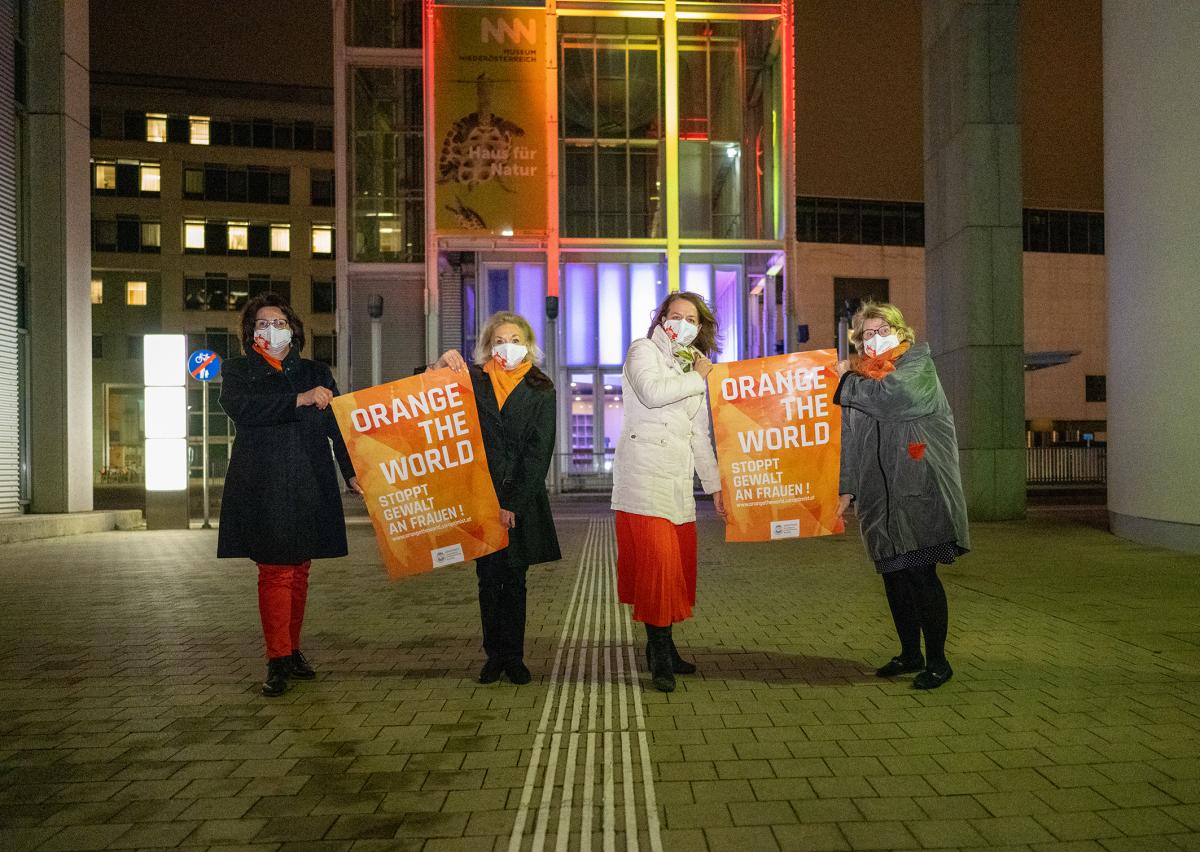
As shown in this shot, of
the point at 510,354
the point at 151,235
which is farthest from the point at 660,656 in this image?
the point at 151,235

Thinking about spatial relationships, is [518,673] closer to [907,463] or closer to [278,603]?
[278,603]

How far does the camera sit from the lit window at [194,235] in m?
53.3

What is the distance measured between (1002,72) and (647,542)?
541 inches

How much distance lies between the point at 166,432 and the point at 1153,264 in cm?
1606

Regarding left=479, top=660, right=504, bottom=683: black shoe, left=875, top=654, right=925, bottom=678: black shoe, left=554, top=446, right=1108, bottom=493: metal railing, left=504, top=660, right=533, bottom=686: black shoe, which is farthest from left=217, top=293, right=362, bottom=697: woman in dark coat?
left=554, top=446, right=1108, bottom=493: metal railing

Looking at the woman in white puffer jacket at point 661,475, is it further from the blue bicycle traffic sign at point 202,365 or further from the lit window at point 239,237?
the lit window at point 239,237

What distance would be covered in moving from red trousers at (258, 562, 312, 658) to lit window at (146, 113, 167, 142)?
2189 inches

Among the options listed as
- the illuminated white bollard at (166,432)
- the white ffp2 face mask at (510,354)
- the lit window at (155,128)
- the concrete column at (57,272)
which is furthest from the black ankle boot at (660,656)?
the lit window at (155,128)

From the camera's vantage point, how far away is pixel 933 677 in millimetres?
4953

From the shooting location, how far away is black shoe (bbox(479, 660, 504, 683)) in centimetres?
525

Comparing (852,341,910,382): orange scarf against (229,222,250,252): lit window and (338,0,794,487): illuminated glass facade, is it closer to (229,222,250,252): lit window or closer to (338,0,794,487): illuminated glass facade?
(338,0,794,487): illuminated glass facade

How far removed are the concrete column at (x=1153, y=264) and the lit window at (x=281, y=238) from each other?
162ft

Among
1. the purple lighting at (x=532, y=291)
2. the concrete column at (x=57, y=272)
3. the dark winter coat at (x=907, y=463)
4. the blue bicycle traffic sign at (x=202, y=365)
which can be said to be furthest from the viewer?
the purple lighting at (x=532, y=291)

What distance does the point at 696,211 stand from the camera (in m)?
25.9
